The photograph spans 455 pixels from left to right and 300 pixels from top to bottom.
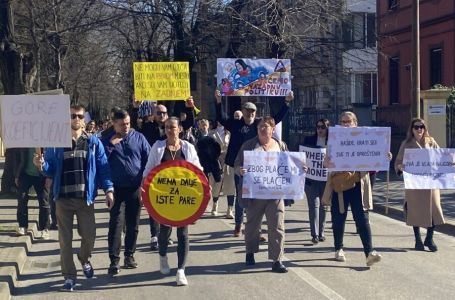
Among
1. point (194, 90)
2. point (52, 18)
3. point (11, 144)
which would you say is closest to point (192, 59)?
point (52, 18)

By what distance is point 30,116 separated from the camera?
302 inches

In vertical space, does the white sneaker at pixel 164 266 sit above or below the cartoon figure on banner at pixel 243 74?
below

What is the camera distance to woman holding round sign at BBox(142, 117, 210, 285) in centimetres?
768

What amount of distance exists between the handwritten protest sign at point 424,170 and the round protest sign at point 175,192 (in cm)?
320

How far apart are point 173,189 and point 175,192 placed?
41 millimetres

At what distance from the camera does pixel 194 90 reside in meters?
58.8

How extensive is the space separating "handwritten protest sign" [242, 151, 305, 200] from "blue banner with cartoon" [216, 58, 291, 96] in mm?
3756

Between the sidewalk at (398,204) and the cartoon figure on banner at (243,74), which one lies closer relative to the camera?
the sidewalk at (398,204)

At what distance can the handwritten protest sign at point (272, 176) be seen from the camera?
8.20 metres

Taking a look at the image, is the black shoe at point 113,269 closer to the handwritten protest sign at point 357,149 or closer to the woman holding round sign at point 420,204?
the handwritten protest sign at point 357,149

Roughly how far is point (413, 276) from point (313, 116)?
21.7 meters

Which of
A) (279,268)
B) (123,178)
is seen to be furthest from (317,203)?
(123,178)

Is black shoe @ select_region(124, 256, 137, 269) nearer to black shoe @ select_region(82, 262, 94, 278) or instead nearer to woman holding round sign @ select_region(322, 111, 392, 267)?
black shoe @ select_region(82, 262, 94, 278)

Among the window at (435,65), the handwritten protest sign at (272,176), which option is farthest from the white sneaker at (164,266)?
the window at (435,65)
